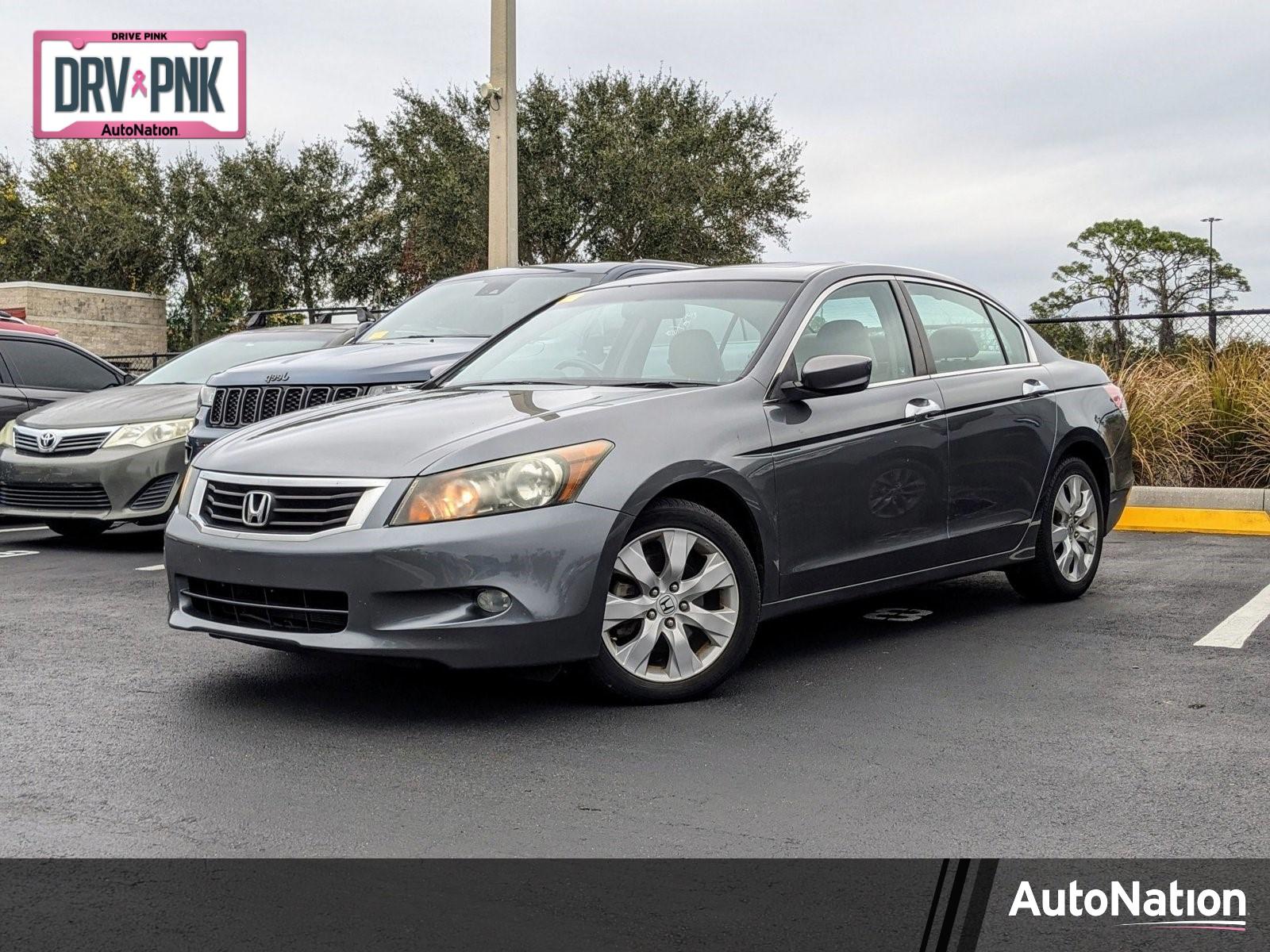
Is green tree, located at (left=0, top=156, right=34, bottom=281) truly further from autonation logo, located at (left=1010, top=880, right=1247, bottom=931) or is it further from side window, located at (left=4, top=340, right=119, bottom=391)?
autonation logo, located at (left=1010, top=880, right=1247, bottom=931)

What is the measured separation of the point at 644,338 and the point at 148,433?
5.03 metres

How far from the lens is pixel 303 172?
42.0 m

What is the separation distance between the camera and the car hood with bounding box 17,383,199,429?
33.5 feet

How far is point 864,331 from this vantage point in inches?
253

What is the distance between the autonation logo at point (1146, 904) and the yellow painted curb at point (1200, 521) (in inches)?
316

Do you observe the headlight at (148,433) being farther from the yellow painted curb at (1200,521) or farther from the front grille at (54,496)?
the yellow painted curb at (1200,521)

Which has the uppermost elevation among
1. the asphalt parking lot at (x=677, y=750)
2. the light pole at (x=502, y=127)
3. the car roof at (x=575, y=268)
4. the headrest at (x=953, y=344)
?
the light pole at (x=502, y=127)

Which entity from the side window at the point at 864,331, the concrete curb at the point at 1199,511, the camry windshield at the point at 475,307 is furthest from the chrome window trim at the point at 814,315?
the concrete curb at the point at 1199,511

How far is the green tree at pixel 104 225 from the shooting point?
1703 inches

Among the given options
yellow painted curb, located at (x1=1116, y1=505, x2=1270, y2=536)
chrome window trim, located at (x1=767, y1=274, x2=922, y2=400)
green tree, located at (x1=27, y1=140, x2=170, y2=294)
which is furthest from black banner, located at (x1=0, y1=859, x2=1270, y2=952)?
green tree, located at (x1=27, y1=140, x2=170, y2=294)

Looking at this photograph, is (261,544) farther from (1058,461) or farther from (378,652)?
(1058,461)

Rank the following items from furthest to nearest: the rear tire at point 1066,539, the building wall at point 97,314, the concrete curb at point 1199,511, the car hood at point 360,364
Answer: the building wall at point 97,314 → the concrete curb at point 1199,511 → the car hood at point 360,364 → the rear tire at point 1066,539

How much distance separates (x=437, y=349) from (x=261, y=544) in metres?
4.34

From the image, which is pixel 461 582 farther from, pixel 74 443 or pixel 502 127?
pixel 502 127
